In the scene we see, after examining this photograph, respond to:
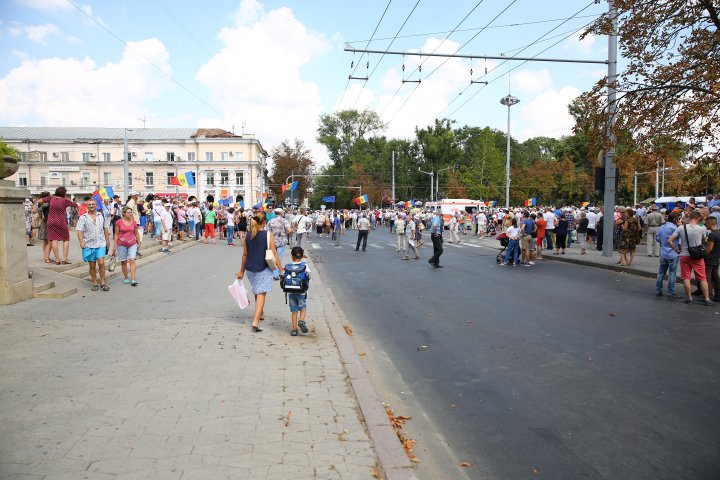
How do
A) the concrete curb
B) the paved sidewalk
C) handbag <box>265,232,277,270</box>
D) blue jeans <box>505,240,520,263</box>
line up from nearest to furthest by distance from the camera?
the paved sidewalk < the concrete curb < handbag <box>265,232,277,270</box> < blue jeans <box>505,240,520,263</box>

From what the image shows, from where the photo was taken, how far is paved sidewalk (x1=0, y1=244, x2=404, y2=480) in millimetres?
3619

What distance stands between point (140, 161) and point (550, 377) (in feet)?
290

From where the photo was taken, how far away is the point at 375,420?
14.7 ft

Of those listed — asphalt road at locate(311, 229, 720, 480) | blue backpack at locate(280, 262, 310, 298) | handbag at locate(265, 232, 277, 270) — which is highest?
handbag at locate(265, 232, 277, 270)

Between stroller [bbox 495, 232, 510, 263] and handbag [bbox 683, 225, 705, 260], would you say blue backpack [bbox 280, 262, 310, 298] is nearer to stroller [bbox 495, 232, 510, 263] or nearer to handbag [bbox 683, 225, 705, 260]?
handbag [bbox 683, 225, 705, 260]

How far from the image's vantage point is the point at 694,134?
12.1 m

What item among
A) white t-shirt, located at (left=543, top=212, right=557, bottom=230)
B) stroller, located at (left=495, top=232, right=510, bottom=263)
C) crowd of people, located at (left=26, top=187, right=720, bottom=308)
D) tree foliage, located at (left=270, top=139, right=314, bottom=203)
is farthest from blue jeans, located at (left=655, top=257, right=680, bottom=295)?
tree foliage, located at (left=270, top=139, right=314, bottom=203)

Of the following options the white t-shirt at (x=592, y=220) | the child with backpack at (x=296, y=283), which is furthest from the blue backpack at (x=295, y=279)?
the white t-shirt at (x=592, y=220)

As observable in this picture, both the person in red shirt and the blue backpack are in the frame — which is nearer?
the blue backpack

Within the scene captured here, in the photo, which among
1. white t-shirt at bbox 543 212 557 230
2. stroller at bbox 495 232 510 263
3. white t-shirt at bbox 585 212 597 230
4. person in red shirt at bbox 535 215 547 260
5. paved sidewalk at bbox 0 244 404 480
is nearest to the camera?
paved sidewalk at bbox 0 244 404 480

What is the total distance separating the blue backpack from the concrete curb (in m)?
0.84

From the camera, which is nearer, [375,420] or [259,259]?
[375,420]

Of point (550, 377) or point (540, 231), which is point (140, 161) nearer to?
point (540, 231)

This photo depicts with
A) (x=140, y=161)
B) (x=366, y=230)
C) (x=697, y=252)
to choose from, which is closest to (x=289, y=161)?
(x=140, y=161)
